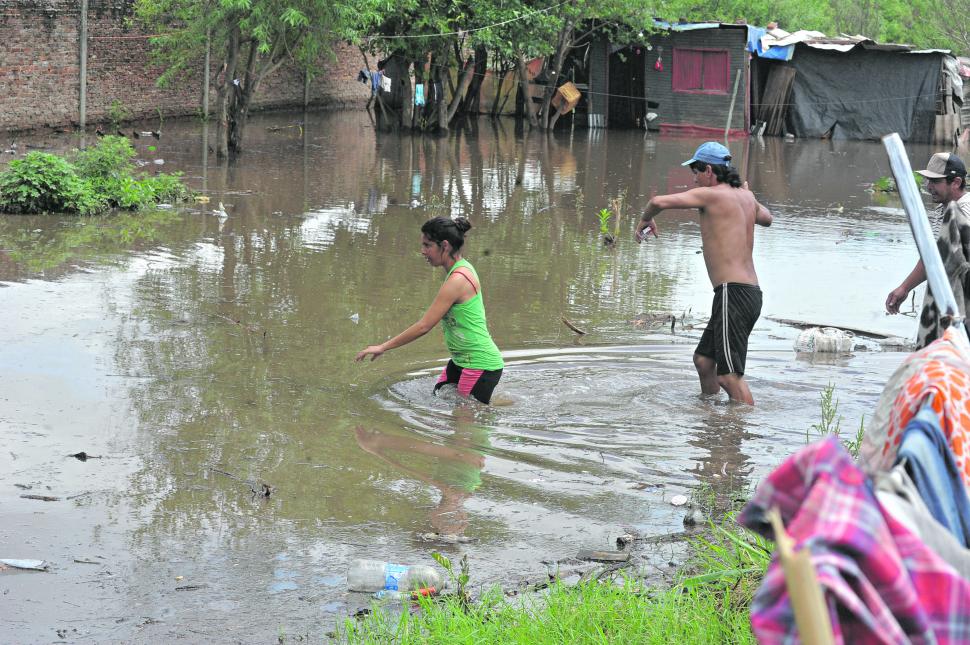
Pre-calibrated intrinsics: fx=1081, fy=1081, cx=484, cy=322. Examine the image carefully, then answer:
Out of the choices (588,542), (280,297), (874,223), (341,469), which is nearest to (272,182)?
(280,297)

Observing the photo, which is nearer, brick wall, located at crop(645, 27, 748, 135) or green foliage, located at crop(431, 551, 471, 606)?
green foliage, located at crop(431, 551, 471, 606)

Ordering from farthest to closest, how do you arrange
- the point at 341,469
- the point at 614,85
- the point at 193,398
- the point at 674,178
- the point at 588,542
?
the point at 614,85, the point at 674,178, the point at 193,398, the point at 341,469, the point at 588,542

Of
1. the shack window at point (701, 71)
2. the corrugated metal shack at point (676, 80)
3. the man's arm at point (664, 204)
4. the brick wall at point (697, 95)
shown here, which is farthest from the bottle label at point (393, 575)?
the shack window at point (701, 71)

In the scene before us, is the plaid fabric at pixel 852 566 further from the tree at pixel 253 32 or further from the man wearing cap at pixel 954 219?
the tree at pixel 253 32

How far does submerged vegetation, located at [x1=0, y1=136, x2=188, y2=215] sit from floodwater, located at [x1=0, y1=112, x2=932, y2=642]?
44cm

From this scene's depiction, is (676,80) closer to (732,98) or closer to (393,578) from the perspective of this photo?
(732,98)

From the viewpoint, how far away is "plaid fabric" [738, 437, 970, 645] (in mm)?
1422

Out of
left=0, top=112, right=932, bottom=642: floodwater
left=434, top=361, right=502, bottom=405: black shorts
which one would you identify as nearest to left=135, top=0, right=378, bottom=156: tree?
left=0, top=112, right=932, bottom=642: floodwater

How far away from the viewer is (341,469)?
17.9ft

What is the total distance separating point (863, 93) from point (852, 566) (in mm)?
28716

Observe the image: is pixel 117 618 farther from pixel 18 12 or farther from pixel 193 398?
pixel 18 12

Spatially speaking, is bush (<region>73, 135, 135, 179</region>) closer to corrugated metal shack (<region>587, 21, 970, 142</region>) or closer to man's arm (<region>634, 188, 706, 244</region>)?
man's arm (<region>634, 188, 706, 244</region>)

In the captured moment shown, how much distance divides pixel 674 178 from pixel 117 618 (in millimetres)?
16048

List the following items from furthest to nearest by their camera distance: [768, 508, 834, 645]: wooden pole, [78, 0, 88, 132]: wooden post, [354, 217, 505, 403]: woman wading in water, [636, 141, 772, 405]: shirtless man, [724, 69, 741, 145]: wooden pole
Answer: [724, 69, 741, 145]: wooden pole
[78, 0, 88, 132]: wooden post
[636, 141, 772, 405]: shirtless man
[354, 217, 505, 403]: woman wading in water
[768, 508, 834, 645]: wooden pole
